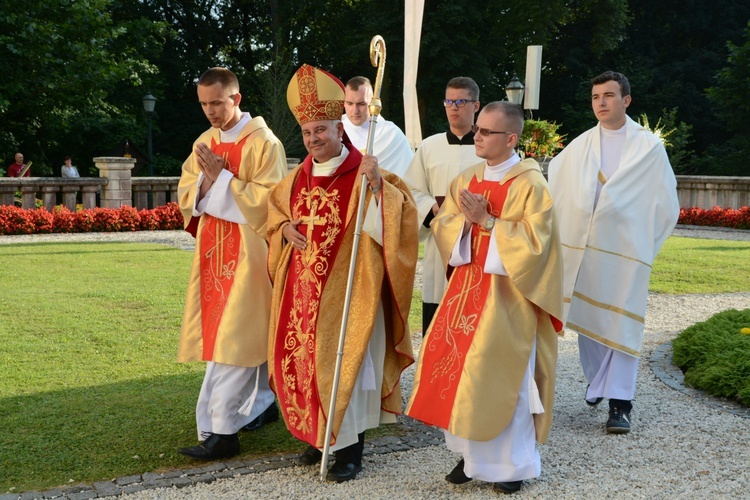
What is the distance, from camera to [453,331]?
4555 mm

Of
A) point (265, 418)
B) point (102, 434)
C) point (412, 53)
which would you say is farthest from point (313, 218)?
point (412, 53)

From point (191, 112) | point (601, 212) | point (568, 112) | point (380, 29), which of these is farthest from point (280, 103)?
point (601, 212)

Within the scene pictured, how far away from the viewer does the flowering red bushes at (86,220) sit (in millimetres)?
16625

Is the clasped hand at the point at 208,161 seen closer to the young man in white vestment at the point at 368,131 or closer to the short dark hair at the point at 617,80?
the young man in white vestment at the point at 368,131

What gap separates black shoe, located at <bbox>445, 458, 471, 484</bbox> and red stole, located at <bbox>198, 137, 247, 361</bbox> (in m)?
1.54

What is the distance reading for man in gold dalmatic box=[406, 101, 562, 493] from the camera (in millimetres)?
4395

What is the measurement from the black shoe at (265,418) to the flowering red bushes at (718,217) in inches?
694

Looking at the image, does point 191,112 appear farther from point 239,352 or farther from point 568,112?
point 239,352

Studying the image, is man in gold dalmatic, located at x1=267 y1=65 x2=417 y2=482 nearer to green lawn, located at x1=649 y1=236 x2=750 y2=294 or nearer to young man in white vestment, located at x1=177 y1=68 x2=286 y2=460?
young man in white vestment, located at x1=177 y1=68 x2=286 y2=460

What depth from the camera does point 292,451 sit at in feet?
Answer: 16.7

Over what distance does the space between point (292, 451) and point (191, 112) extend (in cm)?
3097

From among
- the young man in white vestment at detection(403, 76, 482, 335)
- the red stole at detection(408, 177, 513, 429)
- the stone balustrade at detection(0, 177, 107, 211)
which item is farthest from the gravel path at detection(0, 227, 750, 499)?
the stone balustrade at detection(0, 177, 107, 211)

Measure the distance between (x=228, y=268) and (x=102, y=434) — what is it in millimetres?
1310

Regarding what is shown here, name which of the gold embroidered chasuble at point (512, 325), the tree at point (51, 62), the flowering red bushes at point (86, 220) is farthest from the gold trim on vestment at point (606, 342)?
the tree at point (51, 62)
